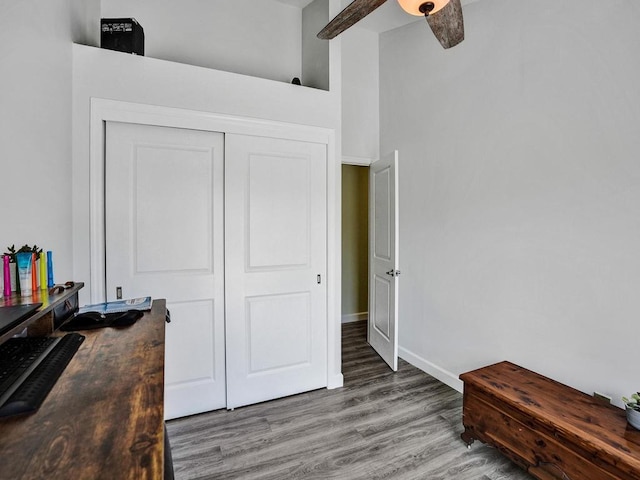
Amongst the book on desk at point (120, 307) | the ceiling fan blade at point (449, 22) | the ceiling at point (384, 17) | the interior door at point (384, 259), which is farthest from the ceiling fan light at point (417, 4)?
the book on desk at point (120, 307)

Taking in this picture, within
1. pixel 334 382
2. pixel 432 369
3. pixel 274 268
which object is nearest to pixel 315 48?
pixel 274 268

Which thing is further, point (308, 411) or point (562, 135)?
point (308, 411)

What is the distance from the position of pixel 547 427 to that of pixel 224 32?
3.56 m

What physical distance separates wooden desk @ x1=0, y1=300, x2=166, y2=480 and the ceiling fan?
1787 mm

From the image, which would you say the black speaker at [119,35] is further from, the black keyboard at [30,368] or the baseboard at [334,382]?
the baseboard at [334,382]

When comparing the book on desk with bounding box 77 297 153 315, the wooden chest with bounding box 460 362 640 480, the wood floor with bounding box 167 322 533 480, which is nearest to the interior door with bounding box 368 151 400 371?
the wood floor with bounding box 167 322 533 480

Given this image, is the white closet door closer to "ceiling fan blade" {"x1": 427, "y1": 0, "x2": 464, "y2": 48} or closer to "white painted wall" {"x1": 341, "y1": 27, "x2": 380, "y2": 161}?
"white painted wall" {"x1": 341, "y1": 27, "x2": 380, "y2": 161}

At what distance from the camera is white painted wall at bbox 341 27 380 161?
11.3ft

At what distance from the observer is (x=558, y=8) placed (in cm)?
201

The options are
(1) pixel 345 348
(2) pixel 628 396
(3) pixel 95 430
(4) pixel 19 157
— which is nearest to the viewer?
(3) pixel 95 430

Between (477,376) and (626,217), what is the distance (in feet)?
3.96

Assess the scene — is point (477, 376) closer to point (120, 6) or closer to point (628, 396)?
point (628, 396)

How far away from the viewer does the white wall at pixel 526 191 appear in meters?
1.77

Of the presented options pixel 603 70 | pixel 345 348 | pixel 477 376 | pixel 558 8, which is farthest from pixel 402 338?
pixel 558 8
